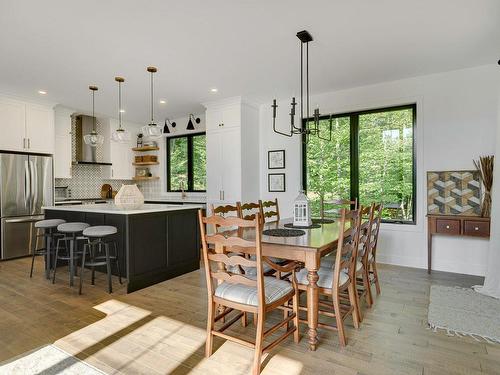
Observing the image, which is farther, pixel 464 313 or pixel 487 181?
pixel 487 181

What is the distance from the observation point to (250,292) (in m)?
1.99

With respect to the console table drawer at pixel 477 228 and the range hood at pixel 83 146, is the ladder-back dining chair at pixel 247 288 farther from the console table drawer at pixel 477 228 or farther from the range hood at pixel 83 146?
the range hood at pixel 83 146

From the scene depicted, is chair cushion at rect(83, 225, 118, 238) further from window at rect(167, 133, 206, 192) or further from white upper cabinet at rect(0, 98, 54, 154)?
window at rect(167, 133, 206, 192)

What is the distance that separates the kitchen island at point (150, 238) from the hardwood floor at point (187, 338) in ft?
0.93

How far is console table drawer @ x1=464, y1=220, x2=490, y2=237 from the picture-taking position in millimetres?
3641

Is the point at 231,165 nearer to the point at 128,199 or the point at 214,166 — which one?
the point at 214,166

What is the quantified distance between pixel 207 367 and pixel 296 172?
381 cm

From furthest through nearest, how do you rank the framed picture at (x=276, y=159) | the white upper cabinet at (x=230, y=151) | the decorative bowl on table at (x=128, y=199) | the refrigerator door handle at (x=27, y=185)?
the framed picture at (x=276, y=159) < the white upper cabinet at (x=230, y=151) < the refrigerator door handle at (x=27, y=185) < the decorative bowl on table at (x=128, y=199)

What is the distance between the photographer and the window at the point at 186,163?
6660mm

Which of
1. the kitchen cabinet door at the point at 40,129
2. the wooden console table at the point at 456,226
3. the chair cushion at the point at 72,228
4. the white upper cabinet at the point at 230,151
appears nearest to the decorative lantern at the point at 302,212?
the wooden console table at the point at 456,226

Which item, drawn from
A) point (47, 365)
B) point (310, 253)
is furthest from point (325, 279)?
point (47, 365)

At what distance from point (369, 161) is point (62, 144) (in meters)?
5.49

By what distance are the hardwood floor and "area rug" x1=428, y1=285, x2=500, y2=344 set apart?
0.09 m

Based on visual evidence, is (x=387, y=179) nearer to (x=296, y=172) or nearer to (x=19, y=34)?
(x=296, y=172)
